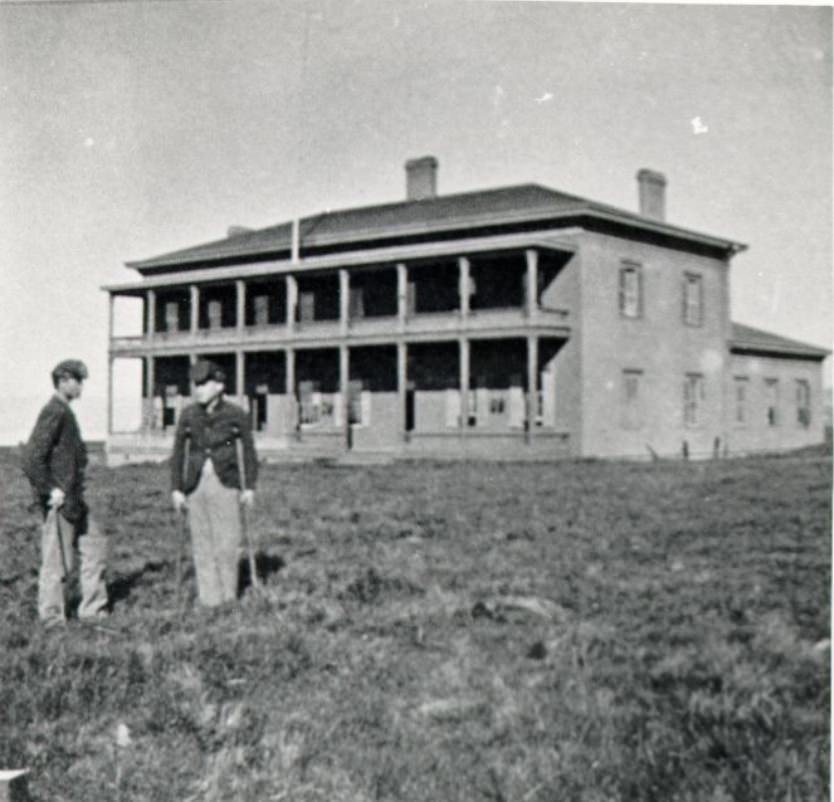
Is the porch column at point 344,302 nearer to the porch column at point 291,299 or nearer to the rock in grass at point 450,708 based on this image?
the porch column at point 291,299

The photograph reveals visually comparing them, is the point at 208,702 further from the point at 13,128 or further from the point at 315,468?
the point at 315,468

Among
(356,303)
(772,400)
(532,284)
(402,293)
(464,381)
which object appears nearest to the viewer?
(532,284)

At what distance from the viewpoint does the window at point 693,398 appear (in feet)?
91.3

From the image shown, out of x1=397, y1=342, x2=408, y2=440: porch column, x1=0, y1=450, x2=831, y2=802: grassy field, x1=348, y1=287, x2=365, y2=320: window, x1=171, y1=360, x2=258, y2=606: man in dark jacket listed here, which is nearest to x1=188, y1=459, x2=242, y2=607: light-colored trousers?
x1=171, y1=360, x2=258, y2=606: man in dark jacket

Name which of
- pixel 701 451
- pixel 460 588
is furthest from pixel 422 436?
pixel 460 588

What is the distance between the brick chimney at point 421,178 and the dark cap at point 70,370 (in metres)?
23.6

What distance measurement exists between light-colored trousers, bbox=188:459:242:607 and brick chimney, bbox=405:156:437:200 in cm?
2324

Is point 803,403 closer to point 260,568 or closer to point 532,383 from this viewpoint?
point 532,383

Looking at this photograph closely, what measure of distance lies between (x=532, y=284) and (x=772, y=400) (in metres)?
10.5

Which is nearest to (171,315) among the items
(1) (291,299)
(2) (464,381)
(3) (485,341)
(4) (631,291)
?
(1) (291,299)

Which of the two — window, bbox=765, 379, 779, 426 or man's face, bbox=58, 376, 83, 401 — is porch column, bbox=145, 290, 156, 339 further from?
man's face, bbox=58, 376, 83, 401

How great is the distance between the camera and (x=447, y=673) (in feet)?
18.6

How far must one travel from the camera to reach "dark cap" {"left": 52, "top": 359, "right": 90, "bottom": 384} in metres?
6.59

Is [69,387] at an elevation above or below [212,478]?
above
